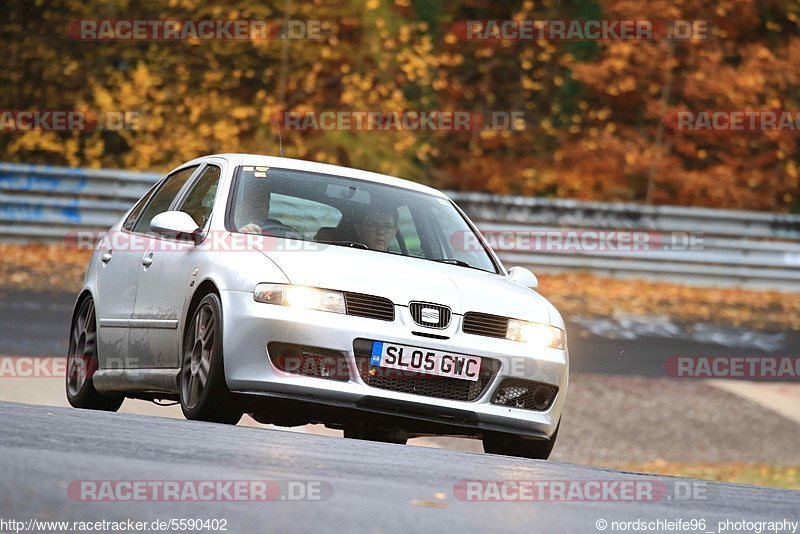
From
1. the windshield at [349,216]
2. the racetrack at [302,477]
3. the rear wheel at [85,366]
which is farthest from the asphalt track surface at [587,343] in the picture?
the racetrack at [302,477]

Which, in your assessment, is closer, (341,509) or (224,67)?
(341,509)

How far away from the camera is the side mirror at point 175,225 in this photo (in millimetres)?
7812

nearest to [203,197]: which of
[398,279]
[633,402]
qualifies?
[398,279]

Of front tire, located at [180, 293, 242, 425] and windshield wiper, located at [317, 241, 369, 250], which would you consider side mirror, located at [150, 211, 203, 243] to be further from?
windshield wiper, located at [317, 241, 369, 250]

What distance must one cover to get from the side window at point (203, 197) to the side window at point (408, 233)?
992 millimetres

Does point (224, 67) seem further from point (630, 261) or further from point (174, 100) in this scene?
point (630, 261)

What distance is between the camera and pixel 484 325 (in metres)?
7.38

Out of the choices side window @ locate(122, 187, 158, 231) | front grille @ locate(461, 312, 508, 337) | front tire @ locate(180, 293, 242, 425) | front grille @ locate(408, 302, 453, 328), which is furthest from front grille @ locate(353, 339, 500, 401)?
side window @ locate(122, 187, 158, 231)

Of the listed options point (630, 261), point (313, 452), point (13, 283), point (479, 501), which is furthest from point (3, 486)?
point (630, 261)

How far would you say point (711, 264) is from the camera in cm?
2041

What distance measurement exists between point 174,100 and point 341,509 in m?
19.2

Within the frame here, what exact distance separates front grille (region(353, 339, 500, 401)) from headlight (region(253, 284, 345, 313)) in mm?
218

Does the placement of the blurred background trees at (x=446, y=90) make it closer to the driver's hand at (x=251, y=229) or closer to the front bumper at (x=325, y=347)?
the driver's hand at (x=251, y=229)

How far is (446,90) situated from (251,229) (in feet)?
59.6
